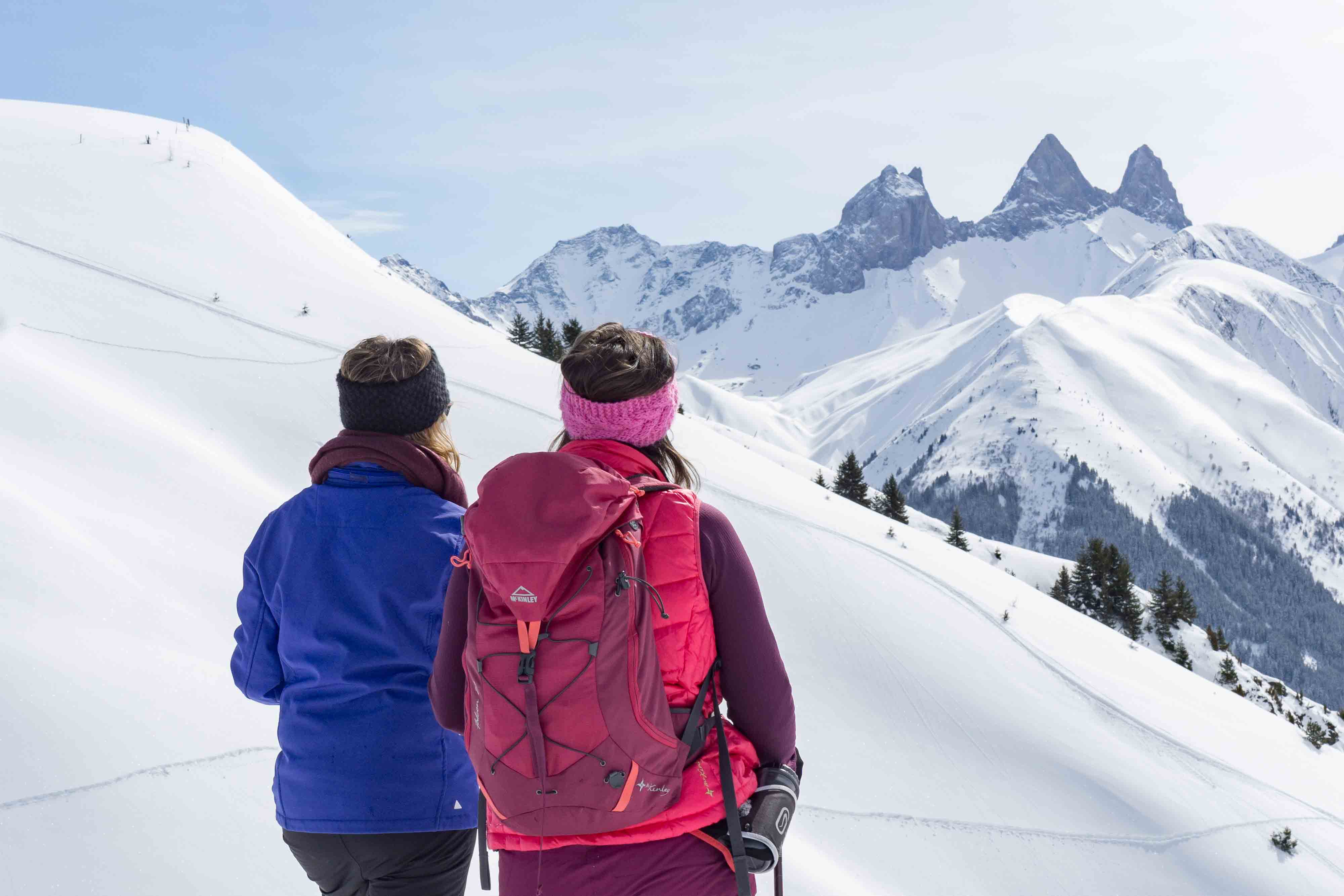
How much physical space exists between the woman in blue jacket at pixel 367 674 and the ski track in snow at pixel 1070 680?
8697 mm

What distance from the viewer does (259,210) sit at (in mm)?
18141

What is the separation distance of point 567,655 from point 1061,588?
35.1m

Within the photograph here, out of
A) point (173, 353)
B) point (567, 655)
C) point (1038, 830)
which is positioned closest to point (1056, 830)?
point (1038, 830)

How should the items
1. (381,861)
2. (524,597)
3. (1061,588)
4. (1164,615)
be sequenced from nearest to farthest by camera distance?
1. (524,597)
2. (381,861)
3. (1164,615)
4. (1061,588)

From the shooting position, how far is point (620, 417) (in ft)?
7.97

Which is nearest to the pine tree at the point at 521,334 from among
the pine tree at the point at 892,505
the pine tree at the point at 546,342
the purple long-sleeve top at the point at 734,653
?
the pine tree at the point at 546,342

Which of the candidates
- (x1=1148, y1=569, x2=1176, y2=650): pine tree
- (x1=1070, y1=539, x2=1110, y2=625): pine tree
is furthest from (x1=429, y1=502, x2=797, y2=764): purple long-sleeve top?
(x1=1070, y1=539, x2=1110, y2=625): pine tree

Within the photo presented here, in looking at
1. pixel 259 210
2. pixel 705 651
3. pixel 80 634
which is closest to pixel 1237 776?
pixel 705 651

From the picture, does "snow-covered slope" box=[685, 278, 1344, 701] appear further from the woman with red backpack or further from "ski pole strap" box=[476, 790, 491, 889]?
the woman with red backpack

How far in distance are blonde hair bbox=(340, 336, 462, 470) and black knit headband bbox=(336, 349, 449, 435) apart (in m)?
0.02

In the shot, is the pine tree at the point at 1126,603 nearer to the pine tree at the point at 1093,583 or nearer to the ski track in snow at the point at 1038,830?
the pine tree at the point at 1093,583

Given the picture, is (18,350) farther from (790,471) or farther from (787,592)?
(790,471)

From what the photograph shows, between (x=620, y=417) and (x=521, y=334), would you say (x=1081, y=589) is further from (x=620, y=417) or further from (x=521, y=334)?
(x=620, y=417)

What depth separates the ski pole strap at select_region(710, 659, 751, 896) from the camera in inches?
88.1
